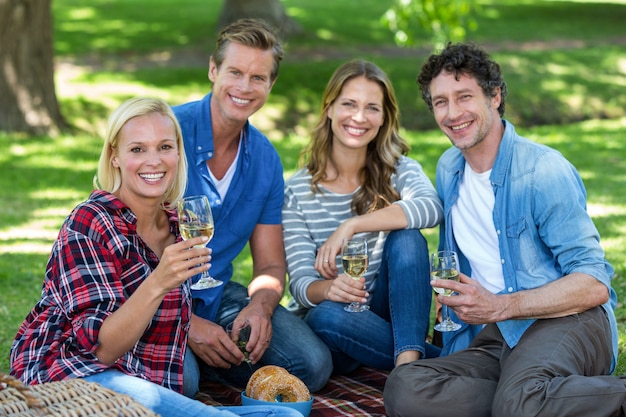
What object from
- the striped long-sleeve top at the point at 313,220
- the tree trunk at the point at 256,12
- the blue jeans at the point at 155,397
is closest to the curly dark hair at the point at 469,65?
the striped long-sleeve top at the point at 313,220

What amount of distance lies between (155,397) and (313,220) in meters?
1.94

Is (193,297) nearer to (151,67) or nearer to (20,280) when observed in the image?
(20,280)

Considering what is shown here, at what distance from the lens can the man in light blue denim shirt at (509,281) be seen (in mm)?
4113

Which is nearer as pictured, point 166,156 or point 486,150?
point 166,156

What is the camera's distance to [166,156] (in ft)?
13.5

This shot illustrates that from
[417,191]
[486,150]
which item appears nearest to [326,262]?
[417,191]

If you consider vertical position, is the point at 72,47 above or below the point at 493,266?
above

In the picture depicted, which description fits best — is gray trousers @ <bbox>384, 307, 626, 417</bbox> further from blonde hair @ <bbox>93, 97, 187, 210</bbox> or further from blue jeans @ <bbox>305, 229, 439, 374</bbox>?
blonde hair @ <bbox>93, 97, 187, 210</bbox>

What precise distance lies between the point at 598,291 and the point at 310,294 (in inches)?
65.2

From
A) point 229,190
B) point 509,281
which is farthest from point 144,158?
point 509,281

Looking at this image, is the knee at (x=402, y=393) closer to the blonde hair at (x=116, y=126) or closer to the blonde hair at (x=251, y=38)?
the blonde hair at (x=116, y=126)

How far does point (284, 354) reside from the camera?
4.95 meters

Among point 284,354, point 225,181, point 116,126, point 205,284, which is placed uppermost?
point 116,126

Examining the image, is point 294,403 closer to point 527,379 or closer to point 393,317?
point 393,317
